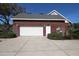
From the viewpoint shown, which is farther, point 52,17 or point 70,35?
point 52,17

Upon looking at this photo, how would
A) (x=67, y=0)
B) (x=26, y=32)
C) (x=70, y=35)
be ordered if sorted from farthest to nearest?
(x=26, y=32) → (x=70, y=35) → (x=67, y=0)

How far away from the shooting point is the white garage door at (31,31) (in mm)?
30266

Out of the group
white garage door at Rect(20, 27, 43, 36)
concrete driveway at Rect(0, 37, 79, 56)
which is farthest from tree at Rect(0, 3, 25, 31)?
concrete driveway at Rect(0, 37, 79, 56)

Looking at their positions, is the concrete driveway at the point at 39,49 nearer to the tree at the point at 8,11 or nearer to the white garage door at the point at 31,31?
the white garage door at the point at 31,31

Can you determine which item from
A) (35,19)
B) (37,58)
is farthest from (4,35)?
(37,58)

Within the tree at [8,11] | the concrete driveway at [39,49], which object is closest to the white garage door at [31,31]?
the tree at [8,11]

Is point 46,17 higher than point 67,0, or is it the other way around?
point 67,0

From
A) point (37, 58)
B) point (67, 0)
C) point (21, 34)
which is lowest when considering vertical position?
point (21, 34)

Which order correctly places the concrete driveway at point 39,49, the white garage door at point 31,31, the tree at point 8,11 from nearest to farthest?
1. the concrete driveway at point 39,49
2. the white garage door at point 31,31
3. the tree at point 8,11

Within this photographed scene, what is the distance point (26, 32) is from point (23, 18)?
2.66 metres

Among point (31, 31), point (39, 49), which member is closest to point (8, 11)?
point (31, 31)

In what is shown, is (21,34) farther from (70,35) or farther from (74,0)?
(74,0)

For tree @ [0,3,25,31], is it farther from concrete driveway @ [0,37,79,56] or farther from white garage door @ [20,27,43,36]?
concrete driveway @ [0,37,79,56]

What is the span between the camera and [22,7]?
43.5 metres
